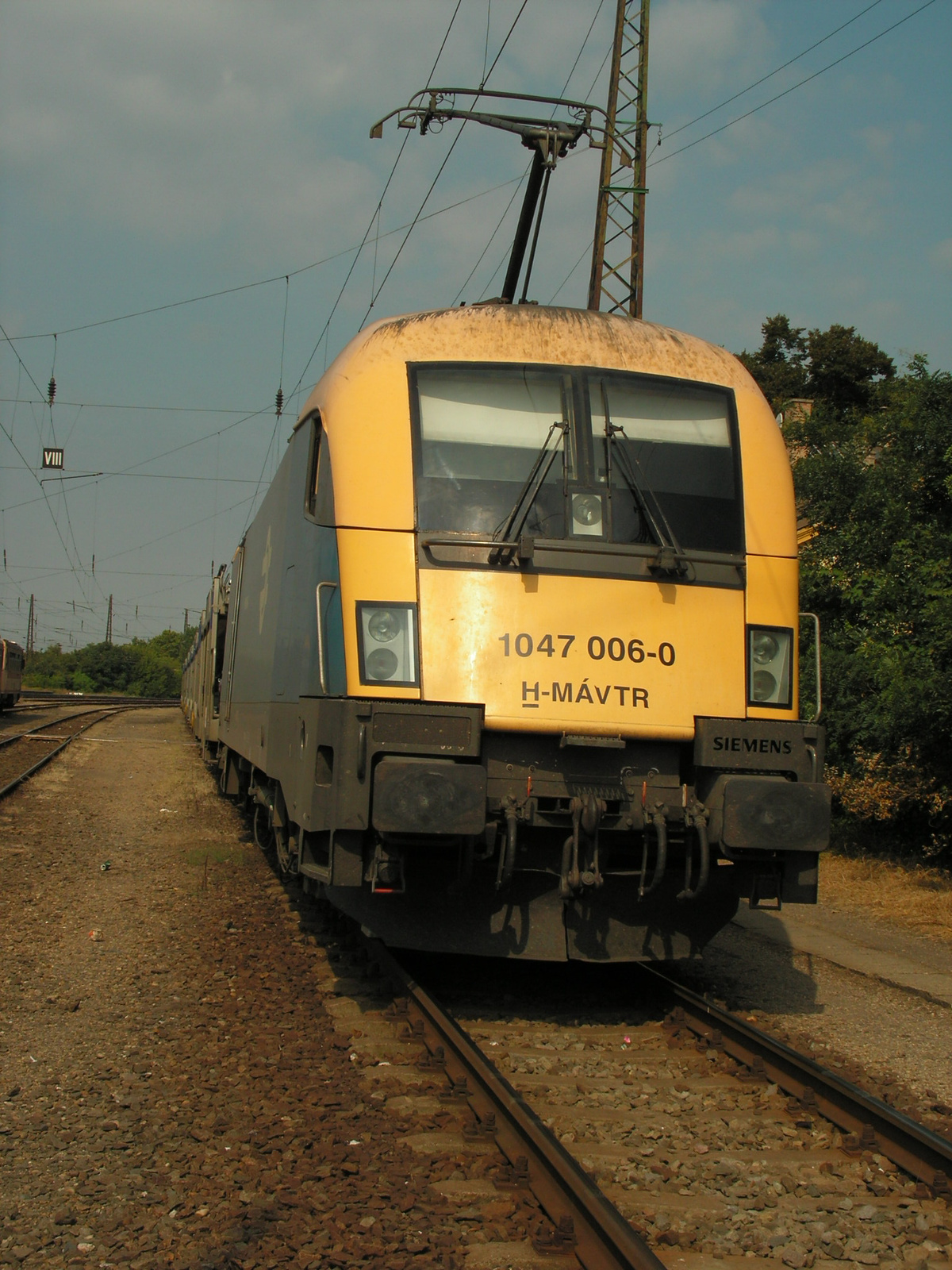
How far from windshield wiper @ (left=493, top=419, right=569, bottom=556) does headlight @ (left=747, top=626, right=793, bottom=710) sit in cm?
125

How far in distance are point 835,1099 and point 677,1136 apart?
687 mm

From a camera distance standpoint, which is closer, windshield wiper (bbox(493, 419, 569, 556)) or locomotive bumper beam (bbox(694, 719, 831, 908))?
locomotive bumper beam (bbox(694, 719, 831, 908))

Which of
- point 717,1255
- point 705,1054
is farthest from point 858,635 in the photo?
point 717,1255

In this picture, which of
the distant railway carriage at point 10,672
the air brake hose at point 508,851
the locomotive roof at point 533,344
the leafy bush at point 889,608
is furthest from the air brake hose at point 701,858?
the distant railway carriage at point 10,672

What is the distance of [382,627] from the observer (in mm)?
5215

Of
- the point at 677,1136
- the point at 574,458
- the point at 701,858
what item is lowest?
the point at 677,1136

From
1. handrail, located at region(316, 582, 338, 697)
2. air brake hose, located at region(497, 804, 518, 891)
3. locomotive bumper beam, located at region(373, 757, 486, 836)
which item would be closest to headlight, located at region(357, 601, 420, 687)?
handrail, located at region(316, 582, 338, 697)

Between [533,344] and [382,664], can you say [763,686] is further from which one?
[533,344]

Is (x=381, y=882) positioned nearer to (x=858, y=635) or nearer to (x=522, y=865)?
(x=522, y=865)

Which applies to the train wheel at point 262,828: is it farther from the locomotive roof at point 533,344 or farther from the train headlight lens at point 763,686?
the train headlight lens at point 763,686

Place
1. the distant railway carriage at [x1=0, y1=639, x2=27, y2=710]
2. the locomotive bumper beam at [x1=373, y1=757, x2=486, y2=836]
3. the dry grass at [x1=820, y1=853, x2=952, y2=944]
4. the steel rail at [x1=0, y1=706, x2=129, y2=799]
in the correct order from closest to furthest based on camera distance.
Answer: the locomotive bumper beam at [x1=373, y1=757, x2=486, y2=836], the dry grass at [x1=820, y1=853, x2=952, y2=944], the steel rail at [x1=0, y1=706, x2=129, y2=799], the distant railway carriage at [x1=0, y1=639, x2=27, y2=710]

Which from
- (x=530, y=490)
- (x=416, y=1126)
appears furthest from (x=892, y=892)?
(x=416, y=1126)

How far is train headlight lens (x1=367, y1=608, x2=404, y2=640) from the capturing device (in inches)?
205

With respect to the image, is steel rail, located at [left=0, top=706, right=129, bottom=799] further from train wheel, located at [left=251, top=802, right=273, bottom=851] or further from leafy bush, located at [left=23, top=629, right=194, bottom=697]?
leafy bush, located at [left=23, top=629, right=194, bottom=697]
